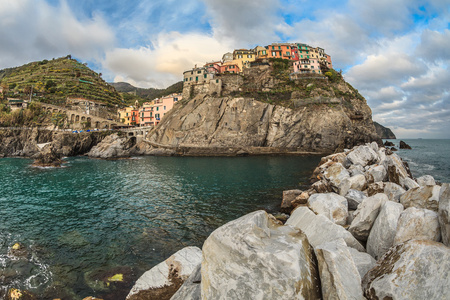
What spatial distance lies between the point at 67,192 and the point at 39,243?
1247 centimetres

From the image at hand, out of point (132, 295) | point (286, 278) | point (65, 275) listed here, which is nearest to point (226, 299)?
point (286, 278)

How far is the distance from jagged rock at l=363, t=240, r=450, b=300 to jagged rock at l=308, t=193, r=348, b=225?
21.2 feet

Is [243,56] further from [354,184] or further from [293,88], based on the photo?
[354,184]

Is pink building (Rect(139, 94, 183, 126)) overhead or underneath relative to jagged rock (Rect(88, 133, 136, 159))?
overhead

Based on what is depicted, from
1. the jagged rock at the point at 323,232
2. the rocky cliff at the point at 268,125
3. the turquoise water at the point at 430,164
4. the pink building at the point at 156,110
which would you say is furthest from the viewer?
the pink building at the point at 156,110

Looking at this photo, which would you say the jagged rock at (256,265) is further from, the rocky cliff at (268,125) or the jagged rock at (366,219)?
the rocky cliff at (268,125)

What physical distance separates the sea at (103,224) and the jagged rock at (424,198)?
9.30 meters

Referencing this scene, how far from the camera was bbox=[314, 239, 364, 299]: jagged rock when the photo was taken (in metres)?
3.44

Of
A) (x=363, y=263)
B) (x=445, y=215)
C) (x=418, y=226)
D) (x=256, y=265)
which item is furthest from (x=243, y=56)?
(x=256, y=265)

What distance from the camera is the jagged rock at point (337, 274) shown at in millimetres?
3443

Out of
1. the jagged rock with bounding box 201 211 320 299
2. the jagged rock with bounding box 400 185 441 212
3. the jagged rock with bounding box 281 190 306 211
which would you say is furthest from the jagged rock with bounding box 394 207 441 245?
the jagged rock with bounding box 281 190 306 211

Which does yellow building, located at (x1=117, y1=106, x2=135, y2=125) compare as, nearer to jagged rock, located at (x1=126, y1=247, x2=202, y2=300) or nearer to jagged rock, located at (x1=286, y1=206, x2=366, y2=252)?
jagged rock, located at (x1=126, y1=247, x2=202, y2=300)

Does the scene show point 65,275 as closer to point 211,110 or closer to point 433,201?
point 433,201

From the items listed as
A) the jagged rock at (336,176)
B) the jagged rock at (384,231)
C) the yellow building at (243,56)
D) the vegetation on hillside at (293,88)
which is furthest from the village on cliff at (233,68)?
the jagged rock at (384,231)
